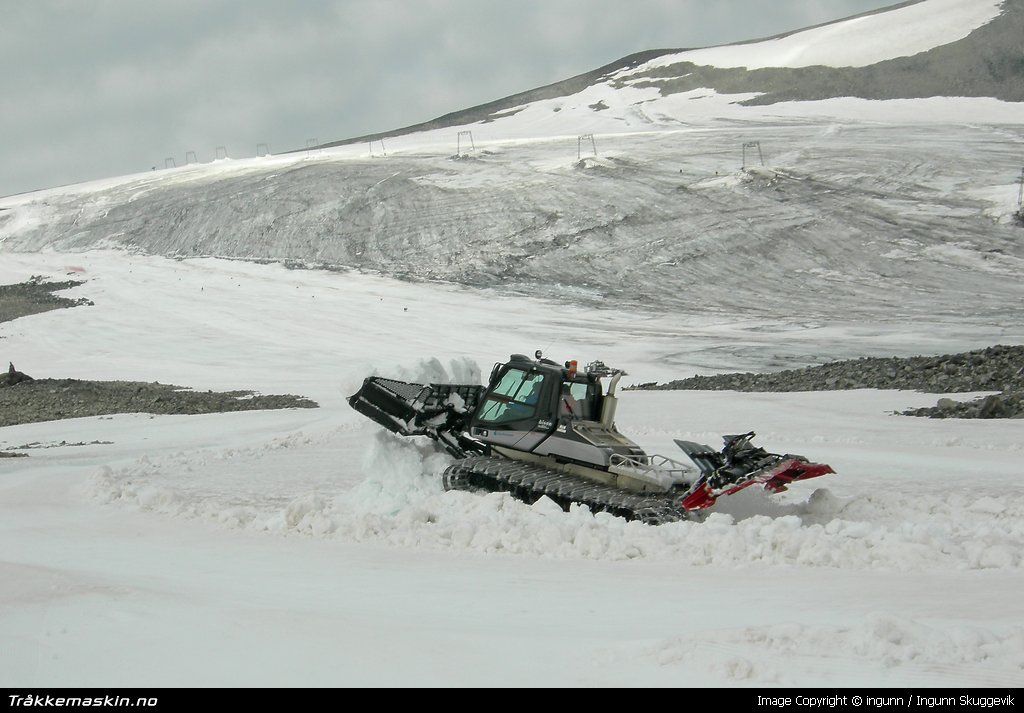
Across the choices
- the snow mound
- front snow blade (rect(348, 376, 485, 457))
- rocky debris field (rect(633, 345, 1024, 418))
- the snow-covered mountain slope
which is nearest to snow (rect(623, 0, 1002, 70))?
the snow-covered mountain slope

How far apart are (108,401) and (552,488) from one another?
16.8m

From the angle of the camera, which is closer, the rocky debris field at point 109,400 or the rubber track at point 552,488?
the rubber track at point 552,488

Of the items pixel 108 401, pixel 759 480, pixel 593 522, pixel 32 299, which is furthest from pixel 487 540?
pixel 32 299

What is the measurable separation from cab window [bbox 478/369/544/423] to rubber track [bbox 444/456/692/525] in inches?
18.4

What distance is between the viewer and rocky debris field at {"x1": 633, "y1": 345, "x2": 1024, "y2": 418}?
16688 millimetres

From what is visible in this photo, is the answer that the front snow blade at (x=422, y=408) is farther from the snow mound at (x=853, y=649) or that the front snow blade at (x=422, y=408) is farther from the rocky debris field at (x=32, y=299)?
the rocky debris field at (x=32, y=299)

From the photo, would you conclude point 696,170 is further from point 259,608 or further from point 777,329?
point 259,608

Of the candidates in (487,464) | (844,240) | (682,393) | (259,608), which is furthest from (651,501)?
(844,240)

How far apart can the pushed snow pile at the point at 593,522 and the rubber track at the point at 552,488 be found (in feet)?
0.59

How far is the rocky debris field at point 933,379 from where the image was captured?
16.7 meters

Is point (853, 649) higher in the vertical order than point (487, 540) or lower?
higher

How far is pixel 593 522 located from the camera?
8.28m

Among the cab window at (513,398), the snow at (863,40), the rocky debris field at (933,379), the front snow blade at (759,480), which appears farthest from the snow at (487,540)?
the snow at (863,40)

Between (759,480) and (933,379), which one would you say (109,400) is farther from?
(759,480)
